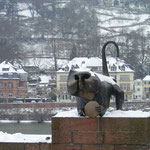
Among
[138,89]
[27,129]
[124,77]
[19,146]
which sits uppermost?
[19,146]

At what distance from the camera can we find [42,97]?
5272 cm

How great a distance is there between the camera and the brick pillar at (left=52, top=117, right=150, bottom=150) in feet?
13.5

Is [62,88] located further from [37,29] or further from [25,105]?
[37,29]

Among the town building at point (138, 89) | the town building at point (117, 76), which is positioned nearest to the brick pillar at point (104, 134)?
the town building at point (117, 76)

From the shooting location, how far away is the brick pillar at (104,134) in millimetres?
4102

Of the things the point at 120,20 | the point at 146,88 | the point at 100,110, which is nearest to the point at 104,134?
the point at 100,110

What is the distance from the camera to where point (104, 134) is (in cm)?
412

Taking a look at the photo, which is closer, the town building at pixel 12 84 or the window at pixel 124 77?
the town building at pixel 12 84

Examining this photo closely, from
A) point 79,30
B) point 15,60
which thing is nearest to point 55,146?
point 15,60

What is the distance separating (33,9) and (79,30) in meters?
18.3

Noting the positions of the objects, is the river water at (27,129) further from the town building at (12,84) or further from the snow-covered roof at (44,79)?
the snow-covered roof at (44,79)

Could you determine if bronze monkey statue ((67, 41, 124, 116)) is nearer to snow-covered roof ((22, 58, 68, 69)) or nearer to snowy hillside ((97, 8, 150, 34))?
snow-covered roof ((22, 58, 68, 69))

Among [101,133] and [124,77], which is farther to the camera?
[124,77]

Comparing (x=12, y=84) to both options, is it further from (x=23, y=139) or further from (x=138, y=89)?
(x=23, y=139)
